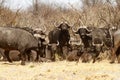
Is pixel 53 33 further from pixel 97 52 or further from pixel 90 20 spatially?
pixel 90 20

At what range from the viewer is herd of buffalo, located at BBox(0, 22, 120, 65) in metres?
20.7

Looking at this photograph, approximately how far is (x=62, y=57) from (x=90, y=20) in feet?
34.1

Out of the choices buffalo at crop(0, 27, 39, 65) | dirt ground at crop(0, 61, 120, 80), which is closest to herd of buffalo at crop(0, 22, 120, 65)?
buffalo at crop(0, 27, 39, 65)

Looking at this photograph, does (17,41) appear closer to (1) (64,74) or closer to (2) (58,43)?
(2) (58,43)

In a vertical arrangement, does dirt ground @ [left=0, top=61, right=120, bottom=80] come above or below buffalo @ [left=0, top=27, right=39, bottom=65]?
below

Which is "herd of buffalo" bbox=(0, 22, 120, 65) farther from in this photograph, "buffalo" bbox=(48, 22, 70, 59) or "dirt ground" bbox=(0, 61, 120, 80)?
"dirt ground" bbox=(0, 61, 120, 80)

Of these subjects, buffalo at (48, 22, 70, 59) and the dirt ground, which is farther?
A: buffalo at (48, 22, 70, 59)

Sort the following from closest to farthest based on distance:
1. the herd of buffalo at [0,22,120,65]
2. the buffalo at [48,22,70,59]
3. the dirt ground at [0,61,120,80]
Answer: the dirt ground at [0,61,120,80], the herd of buffalo at [0,22,120,65], the buffalo at [48,22,70,59]

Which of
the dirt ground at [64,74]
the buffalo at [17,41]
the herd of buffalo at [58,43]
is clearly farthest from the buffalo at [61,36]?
the dirt ground at [64,74]

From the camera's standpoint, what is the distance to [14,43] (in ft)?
67.8

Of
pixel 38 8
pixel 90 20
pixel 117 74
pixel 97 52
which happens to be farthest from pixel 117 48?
pixel 38 8

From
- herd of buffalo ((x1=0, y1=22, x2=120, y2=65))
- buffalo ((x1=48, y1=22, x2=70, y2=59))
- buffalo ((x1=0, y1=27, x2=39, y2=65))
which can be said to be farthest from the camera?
buffalo ((x1=48, y1=22, x2=70, y2=59))

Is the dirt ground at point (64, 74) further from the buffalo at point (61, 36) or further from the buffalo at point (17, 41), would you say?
the buffalo at point (61, 36)

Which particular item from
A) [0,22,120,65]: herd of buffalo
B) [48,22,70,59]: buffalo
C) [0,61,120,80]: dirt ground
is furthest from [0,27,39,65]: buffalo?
[48,22,70,59]: buffalo
